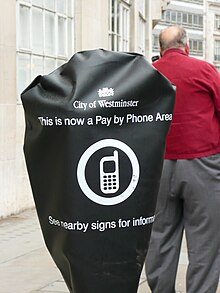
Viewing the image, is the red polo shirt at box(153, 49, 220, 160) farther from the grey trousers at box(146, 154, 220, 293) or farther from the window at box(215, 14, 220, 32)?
the window at box(215, 14, 220, 32)

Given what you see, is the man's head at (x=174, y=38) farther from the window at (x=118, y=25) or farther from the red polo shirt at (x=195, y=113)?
the window at (x=118, y=25)

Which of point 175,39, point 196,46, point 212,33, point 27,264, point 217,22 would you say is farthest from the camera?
point 217,22

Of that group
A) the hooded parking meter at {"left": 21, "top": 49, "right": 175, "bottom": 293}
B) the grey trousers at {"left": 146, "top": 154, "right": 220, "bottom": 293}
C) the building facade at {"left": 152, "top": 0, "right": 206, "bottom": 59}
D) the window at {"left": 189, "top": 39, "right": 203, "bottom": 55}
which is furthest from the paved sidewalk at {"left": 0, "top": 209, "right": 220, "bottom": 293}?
the window at {"left": 189, "top": 39, "right": 203, "bottom": 55}

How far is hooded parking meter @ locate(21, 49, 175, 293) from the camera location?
327 cm

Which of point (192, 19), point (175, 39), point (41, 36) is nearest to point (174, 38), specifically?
point (175, 39)

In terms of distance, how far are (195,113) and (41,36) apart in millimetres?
6469

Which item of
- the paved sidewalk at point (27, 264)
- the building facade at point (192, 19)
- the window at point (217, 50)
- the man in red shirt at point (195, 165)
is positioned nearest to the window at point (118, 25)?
the paved sidewalk at point (27, 264)

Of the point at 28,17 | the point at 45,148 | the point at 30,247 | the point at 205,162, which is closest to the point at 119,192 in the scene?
the point at 45,148

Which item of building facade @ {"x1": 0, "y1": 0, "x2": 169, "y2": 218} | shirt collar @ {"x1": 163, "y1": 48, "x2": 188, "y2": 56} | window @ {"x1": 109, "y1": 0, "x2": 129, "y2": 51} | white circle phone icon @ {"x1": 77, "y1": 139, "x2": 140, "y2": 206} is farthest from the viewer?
window @ {"x1": 109, "y1": 0, "x2": 129, "y2": 51}

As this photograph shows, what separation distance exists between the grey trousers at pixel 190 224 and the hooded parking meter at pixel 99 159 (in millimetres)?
1196

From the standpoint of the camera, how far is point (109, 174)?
3.29m

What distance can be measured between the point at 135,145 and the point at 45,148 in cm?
42

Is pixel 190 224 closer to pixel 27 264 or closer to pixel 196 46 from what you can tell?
pixel 27 264

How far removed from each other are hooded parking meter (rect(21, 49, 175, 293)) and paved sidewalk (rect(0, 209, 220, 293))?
2267mm
